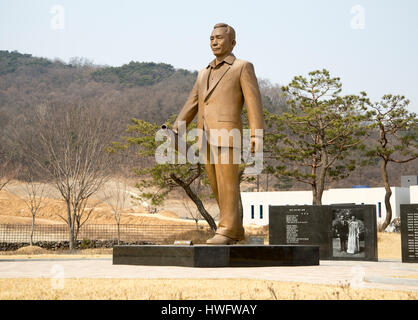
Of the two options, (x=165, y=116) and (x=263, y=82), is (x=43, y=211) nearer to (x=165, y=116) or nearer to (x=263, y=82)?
(x=165, y=116)

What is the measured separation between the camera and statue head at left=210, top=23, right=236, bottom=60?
307 inches

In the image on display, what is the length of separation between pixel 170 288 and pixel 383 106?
23.3m

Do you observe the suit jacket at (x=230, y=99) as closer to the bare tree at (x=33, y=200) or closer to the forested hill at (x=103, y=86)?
the bare tree at (x=33, y=200)

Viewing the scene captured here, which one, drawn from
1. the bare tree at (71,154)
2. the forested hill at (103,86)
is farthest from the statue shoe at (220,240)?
the forested hill at (103,86)

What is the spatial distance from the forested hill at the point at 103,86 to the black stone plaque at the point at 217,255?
57403 mm

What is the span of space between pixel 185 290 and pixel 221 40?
14.1 feet

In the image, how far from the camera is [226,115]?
7527 mm

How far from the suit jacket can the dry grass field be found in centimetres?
276

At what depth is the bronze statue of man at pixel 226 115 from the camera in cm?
751

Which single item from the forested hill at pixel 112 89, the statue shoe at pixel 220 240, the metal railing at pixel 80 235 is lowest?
the metal railing at pixel 80 235

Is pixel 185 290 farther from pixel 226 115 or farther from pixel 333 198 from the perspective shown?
pixel 333 198

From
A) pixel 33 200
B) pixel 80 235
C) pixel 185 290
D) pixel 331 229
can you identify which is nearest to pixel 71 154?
pixel 80 235

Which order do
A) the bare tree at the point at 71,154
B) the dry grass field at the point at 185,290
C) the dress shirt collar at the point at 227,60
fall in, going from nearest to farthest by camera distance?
the dry grass field at the point at 185,290, the dress shirt collar at the point at 227,60, the bare tree at the point at 71,154
